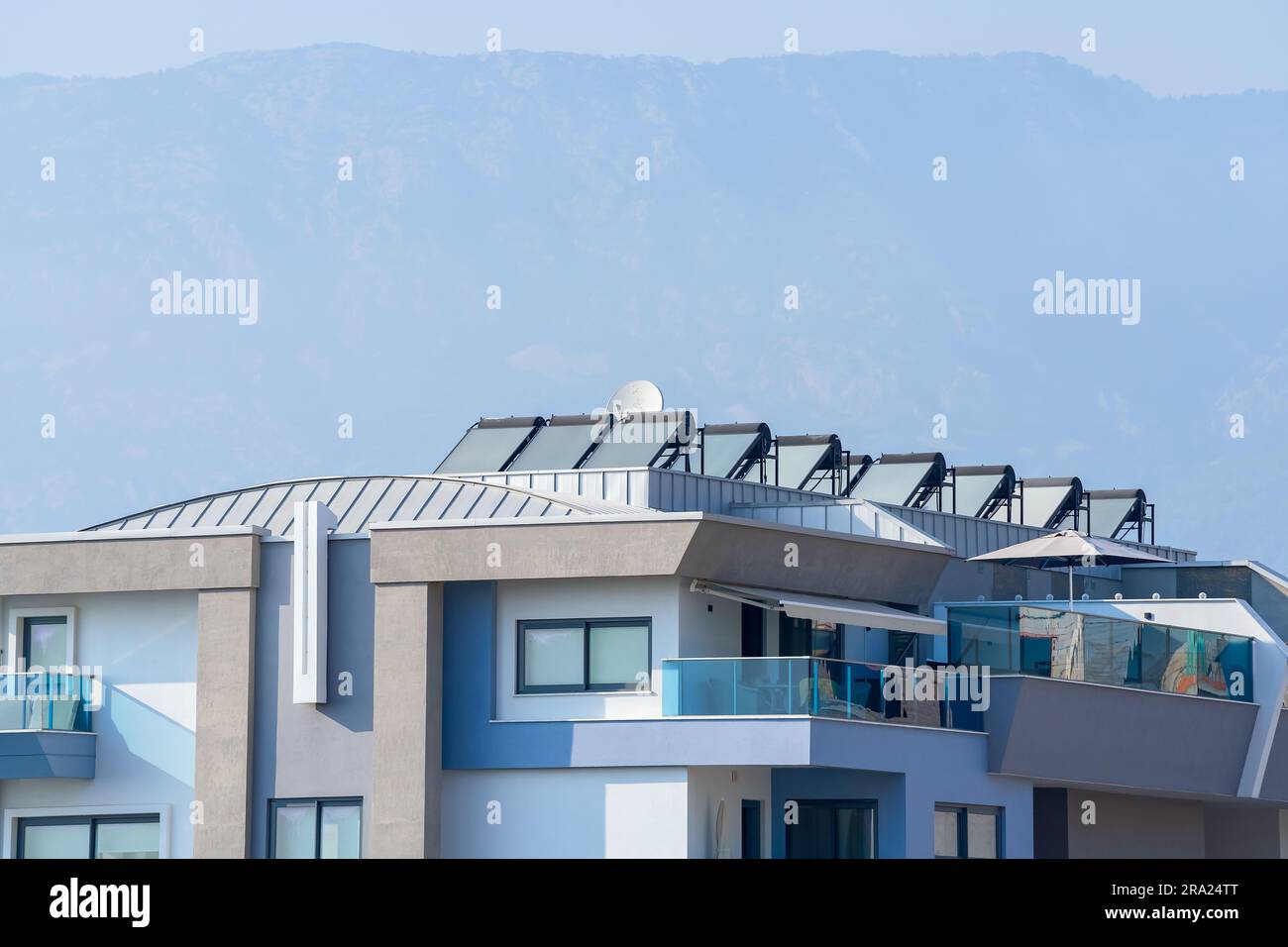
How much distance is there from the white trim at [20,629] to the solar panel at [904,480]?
1596 centimetres

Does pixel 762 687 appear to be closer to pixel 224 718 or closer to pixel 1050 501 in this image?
pixel 224 718

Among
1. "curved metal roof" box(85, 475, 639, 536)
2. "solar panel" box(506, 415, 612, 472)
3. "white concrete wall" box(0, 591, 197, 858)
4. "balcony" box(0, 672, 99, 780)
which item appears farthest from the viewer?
"solar panel" box(506, 415, 612, 472)

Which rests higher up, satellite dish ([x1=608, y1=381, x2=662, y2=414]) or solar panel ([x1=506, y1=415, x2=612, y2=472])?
satellite dish ([x1=608, y1=381, x2=662, y2=414])

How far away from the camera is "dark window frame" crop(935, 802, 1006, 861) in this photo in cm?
3136

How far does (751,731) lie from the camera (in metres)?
28.9

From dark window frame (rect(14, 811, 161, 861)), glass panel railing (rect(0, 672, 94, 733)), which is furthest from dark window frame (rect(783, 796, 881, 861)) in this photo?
glass panel railing (rect(0, 672, 94, 733))

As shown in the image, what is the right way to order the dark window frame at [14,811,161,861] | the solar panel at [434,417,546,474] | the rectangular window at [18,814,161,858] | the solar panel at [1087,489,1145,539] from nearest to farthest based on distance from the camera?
the rectangular window at [18,814,161,858] < the dark window frame at [14,811,161,861] < the solar panel at [434,417,546,474] < the solar panel at [1087,489,1145,539]

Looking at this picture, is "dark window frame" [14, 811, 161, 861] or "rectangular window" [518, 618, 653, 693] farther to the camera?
"dark window frame" [14, 811, 161, 861]

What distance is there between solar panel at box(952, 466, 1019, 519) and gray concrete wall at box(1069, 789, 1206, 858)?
8172mm

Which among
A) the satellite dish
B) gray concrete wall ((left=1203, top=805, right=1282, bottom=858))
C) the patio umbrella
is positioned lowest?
gray concrete wall ((left=1203, top=805, right=1282, bottom=858))

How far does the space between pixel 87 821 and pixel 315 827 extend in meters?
3.45

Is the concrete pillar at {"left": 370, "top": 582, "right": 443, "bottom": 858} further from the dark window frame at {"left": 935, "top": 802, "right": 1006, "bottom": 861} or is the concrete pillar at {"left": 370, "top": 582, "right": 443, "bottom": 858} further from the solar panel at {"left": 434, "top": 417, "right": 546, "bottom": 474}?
the solar panel at {"left": 434, "top": 417, "right": 546, "bottom": 474}
